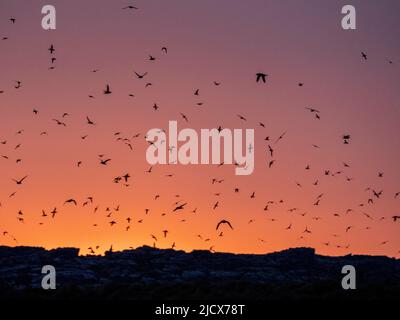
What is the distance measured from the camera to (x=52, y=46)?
2729 inches

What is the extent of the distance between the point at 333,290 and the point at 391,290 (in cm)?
828
